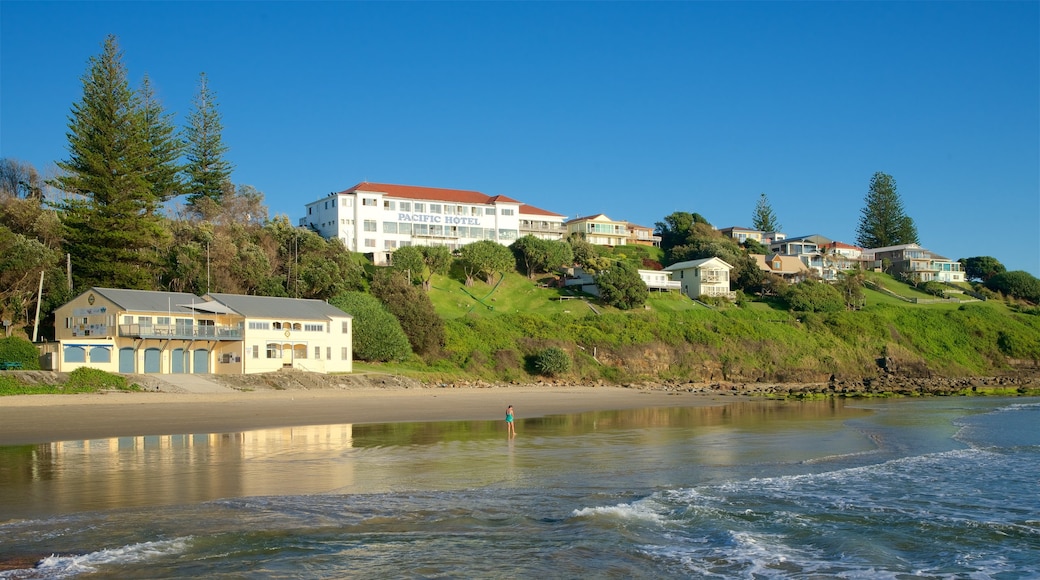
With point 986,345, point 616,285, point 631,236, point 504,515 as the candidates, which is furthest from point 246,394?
point 631,236

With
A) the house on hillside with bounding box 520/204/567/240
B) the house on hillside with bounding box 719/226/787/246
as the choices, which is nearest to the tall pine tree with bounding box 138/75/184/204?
the house on hillside with bounding box 520/204/567/240

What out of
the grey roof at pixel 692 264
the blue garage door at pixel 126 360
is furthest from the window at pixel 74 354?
the grey roof at pixel 692 264

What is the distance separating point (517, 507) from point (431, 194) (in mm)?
59762

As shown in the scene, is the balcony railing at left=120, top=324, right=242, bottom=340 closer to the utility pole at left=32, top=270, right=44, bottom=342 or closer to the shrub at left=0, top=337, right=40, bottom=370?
the shrub at left=0, top=337, right=40, bottom=370

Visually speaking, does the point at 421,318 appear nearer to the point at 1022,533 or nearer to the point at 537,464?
the point at 537,464

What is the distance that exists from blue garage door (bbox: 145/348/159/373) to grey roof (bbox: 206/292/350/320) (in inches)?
153

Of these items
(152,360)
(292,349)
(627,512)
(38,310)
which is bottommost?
(627,512)

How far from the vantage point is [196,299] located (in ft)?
122

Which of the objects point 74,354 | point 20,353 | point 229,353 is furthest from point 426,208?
point 20,353

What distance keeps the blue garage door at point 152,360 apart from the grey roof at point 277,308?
3.88 meters

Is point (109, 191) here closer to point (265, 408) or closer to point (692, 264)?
point (265, 408)

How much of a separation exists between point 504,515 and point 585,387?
30938 millimetres

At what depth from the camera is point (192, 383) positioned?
3147 cm

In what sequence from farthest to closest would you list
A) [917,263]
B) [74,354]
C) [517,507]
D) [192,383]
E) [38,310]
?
[917,263], [38,310], [74,354], [192,383], [517,507]
